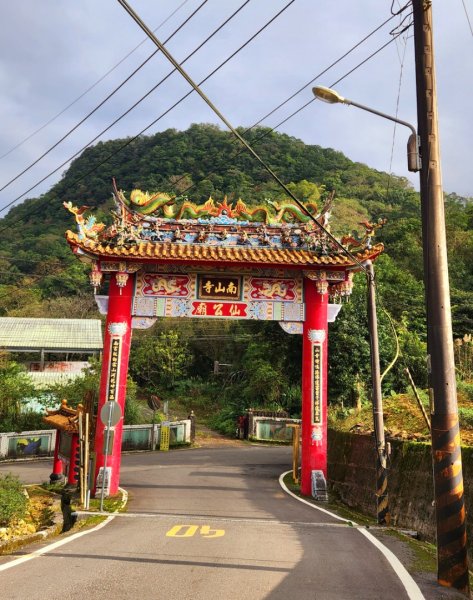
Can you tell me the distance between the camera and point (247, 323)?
47.5 meters

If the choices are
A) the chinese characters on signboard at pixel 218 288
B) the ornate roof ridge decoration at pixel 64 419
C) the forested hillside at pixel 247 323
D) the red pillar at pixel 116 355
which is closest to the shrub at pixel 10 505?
the ornate roof ridge decoration at pixel 64 419

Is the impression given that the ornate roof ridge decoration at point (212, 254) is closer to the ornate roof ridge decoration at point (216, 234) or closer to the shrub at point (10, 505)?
the ornate roof ridge decoration at point (216, 234)

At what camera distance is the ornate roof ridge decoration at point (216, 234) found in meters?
15.3

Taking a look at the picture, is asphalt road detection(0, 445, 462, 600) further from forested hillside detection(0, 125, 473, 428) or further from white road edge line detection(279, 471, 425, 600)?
forested hillside detection(0, 125, 473, 428)

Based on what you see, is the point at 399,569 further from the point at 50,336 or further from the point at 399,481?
the point at 50,336

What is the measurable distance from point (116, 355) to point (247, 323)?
32.5 metres

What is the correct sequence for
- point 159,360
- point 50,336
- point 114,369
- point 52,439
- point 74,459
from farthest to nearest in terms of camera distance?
1. point 159,360
2. point 50,336
3. point 52,439
4. point 114,369
5. point 74,459

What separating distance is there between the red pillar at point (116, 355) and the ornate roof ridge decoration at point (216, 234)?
1.12 metres

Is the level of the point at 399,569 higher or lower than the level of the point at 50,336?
lower

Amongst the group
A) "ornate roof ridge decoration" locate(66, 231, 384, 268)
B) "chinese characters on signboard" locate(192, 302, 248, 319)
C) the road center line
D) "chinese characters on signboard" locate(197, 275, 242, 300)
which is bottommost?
the road center line

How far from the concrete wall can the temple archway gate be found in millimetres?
1125

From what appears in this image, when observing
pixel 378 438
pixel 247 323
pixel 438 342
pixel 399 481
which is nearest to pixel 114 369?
pixel 378 438

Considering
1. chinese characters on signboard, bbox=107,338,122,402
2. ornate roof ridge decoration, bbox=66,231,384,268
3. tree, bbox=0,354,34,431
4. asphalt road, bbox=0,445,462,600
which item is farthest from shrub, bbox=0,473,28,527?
tree, bbox=0,354,34,431

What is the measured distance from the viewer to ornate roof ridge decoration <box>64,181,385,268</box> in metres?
15.3
